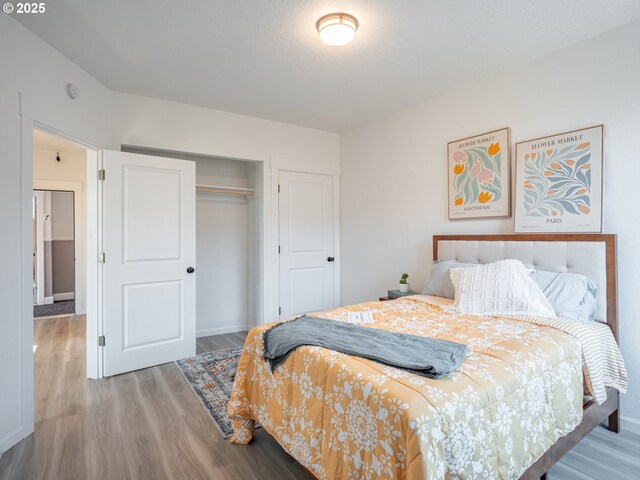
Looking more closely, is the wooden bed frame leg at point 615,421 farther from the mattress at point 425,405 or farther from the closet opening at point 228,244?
the closet opening at point 228,244

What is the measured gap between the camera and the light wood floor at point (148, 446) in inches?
71.4

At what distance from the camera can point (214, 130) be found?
3750mm

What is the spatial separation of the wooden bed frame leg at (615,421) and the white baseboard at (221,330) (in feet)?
12.0

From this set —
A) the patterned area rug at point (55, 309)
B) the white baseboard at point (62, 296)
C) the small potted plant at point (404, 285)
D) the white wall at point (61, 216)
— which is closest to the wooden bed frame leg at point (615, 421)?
the small potted plant at point (404, 285)

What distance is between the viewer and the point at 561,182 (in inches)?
97.3

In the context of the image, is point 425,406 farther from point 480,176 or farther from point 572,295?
point 480,176

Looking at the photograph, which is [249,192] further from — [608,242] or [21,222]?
[608,242]

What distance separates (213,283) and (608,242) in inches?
151

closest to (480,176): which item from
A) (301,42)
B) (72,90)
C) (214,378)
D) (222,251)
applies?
(301,42)

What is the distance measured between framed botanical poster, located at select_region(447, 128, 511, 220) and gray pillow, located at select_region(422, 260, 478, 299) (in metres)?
0.48

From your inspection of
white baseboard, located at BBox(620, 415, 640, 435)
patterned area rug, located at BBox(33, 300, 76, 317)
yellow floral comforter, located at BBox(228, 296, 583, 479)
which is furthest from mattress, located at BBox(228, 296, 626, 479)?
patterned area rug, located at BBox(33, 300, 76, 317)

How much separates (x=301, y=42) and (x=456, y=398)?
2.36 m

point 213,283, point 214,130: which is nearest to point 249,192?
point 214,130

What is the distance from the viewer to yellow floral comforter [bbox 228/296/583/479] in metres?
1.14
